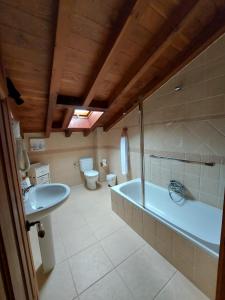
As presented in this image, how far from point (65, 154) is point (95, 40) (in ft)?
9.24

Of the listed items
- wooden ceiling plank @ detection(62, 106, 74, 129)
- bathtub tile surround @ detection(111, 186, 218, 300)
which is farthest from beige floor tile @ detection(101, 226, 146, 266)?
wooden ceiling plank @ detection(62, 106, 74, 129)

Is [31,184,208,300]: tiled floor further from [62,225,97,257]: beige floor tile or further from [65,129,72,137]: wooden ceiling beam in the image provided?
[65,129,72,137]: wooden ceiling beam

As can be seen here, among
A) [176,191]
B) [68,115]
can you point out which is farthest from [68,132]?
[176,191]

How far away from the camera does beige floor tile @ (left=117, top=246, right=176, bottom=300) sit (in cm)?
135

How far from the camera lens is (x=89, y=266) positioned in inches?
62.9

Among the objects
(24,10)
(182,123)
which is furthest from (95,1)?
(182,123)

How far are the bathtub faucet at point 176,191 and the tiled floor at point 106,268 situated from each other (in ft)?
2.75

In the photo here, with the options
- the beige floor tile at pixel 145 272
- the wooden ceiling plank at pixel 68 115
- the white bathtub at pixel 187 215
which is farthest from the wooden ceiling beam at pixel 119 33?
the beige floor tile at pixel 145 272

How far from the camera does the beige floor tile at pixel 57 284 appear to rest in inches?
51.8

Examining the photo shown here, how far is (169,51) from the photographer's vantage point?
1735mm

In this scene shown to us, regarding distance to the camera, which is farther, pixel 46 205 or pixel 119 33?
pixel 46 205

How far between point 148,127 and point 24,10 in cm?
219

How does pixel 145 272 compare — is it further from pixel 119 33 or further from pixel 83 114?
pixel 83 114

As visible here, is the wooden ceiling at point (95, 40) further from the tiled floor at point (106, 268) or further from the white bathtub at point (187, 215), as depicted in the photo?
the tiled floor at point (106, 268)
